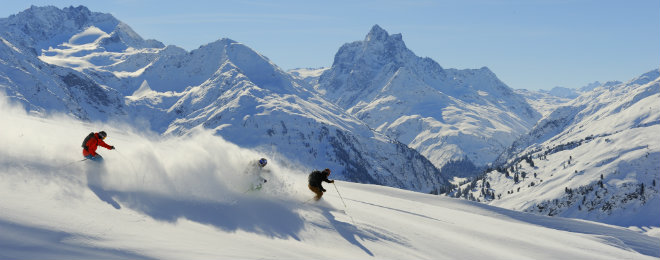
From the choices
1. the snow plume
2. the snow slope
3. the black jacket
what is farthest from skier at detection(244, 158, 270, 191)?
the black jacket

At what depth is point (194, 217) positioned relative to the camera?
19062mm

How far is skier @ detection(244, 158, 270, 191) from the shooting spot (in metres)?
23.9

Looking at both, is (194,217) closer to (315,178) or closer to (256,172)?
(256,172)

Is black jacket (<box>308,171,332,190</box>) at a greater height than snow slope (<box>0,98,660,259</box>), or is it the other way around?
black jacket (<box>308,171,332,190</box>)

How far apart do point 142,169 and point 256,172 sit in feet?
17.0

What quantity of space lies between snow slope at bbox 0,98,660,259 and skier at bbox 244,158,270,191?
0.42m

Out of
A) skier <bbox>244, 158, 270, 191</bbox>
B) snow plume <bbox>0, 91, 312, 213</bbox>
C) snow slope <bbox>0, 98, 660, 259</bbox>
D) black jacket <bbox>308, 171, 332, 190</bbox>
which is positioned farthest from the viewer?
black jacket <bbox>308, 171, 332, 190</bbox>

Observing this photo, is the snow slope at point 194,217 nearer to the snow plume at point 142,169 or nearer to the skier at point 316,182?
the snow plume at point 142,169

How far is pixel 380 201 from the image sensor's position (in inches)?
1368

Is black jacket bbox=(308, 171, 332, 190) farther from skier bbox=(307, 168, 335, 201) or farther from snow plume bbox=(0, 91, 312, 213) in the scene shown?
snow plume bbox=(0, 91, 312, 213)

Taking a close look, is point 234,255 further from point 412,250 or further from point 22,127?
point 22,127

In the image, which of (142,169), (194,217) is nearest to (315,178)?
(194,217)

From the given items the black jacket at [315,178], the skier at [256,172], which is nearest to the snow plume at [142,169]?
the skier at [256,172]

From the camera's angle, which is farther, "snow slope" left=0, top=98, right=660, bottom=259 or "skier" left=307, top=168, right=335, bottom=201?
"skier" left=307, top=168, right=335, bottom=201
